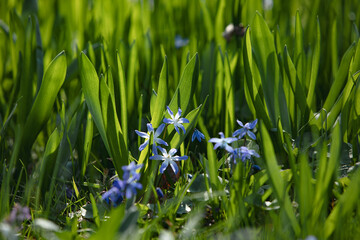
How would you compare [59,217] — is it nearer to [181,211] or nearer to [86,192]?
[86,192]

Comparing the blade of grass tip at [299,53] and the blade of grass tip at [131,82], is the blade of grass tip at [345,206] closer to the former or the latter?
the blade of grass tip at [299,53]

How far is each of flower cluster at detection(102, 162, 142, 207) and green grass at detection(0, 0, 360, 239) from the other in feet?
0.15

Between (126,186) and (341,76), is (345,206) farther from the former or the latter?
(341,76)

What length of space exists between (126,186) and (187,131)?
0.32m

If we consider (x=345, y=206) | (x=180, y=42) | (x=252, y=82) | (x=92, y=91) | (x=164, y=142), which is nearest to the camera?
(x=345, y=206)

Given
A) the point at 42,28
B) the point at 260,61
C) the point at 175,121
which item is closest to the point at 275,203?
the point at 175,121

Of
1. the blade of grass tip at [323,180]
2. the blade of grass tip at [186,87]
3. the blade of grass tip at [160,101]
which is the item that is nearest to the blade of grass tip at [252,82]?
the blade of grass tip at [186,87]

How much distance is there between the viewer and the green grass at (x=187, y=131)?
3.47 feet

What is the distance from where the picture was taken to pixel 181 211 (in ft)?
4.03

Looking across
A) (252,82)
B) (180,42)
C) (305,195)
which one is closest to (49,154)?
(252,82)

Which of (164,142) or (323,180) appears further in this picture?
(164,142)

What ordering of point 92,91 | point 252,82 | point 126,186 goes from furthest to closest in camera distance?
point 252,82, point 92,91, point 126,186

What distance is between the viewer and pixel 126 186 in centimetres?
110

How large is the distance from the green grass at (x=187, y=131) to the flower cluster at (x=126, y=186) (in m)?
0.04
